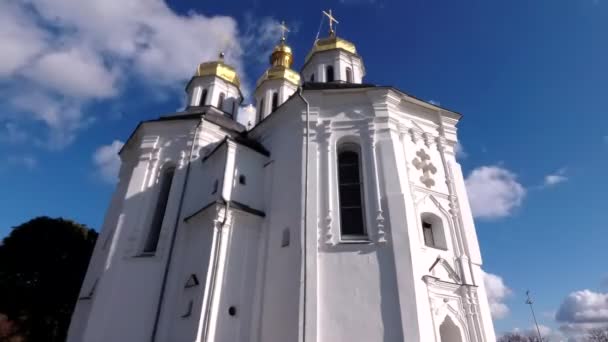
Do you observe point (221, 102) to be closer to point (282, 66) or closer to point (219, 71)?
point (219, 71)

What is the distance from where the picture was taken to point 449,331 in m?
9.76

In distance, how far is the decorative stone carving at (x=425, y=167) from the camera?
38.6ft

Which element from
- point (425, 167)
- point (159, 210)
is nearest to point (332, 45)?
point (425, 167)

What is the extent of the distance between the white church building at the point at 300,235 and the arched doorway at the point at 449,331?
4 cm

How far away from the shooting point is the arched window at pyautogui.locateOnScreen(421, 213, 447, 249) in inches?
429

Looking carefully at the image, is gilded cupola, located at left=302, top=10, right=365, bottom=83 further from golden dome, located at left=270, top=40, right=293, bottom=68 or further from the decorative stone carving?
the decorative stone carving

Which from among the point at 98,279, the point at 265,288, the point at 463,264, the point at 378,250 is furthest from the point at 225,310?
the point at 463,264

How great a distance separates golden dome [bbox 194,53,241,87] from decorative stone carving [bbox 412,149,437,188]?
12465 mm

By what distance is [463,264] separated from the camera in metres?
10.5

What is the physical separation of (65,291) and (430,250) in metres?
22.8

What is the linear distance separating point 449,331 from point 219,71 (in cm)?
1685

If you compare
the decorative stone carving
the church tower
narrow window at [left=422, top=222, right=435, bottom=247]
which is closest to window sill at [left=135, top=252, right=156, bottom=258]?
narrow window at [left=422, top=222, right=435, bottom=247]

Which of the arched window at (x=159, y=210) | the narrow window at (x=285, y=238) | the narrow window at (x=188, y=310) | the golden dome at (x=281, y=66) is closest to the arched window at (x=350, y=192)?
the narrow window at (x=285, y=238)

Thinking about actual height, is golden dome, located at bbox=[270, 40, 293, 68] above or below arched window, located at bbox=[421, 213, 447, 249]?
above
